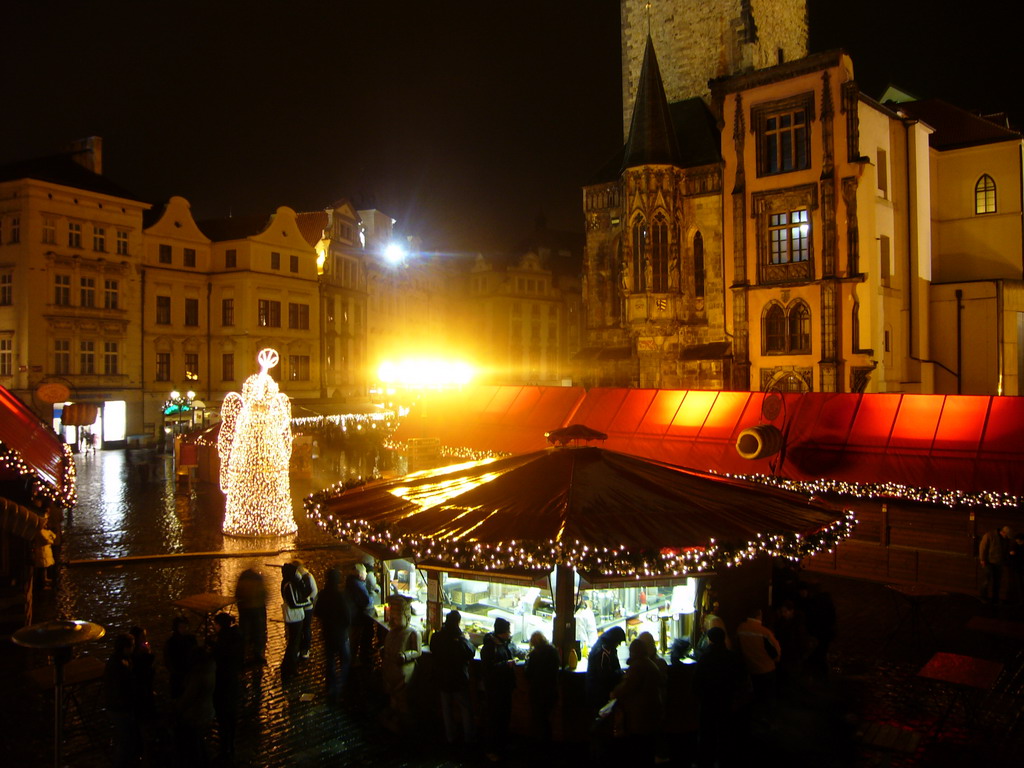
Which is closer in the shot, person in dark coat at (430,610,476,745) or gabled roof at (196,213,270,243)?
person in dark coat at (430,610,476,745)

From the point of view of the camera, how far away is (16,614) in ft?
39.0

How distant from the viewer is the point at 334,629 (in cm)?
888

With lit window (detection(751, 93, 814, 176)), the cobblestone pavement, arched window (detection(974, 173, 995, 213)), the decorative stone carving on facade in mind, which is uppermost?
lit window (detection(751, 93, 814, 176))

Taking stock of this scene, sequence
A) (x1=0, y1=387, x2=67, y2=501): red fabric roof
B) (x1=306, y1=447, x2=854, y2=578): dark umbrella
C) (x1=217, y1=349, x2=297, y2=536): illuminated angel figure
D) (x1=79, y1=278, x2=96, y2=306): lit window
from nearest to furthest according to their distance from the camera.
A: 1. (x1=306, y1=447, x2=854, y2=578): dark umbrella
2. (x1=0, y1=387, x2=67, y2=501): red fabric roof
3. (x1=217, y1=349, x2=297, y2=536): illuminated angel figure
4. (x1=79, y1=278, x2=96, y2=306): lit window

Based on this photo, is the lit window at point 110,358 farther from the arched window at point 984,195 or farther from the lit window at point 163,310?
the arched window at point 984,195

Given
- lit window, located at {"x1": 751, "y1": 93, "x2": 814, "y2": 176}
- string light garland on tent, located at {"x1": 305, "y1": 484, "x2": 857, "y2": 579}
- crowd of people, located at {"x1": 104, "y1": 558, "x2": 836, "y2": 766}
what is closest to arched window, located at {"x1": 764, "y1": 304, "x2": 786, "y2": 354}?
lit window, located at {"x1": 751, "y1": 93, "x2": 814, "y2": 176}

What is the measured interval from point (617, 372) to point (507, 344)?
38.1m

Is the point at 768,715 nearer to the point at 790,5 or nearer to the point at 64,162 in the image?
the point at 790,5

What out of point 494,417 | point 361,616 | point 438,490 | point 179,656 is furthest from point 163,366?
point 179,656

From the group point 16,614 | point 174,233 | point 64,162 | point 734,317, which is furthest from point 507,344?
point 16,614

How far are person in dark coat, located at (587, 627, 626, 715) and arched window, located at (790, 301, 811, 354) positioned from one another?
73.7ft

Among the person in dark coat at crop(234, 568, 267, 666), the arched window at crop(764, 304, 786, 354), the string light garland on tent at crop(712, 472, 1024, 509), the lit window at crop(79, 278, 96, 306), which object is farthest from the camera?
the lit window at crop(79, 278, 96, 306)

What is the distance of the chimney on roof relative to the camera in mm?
47469

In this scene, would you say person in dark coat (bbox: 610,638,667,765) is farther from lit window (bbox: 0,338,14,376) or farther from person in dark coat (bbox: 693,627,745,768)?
lit window (bbox: 0,338,14,376)
